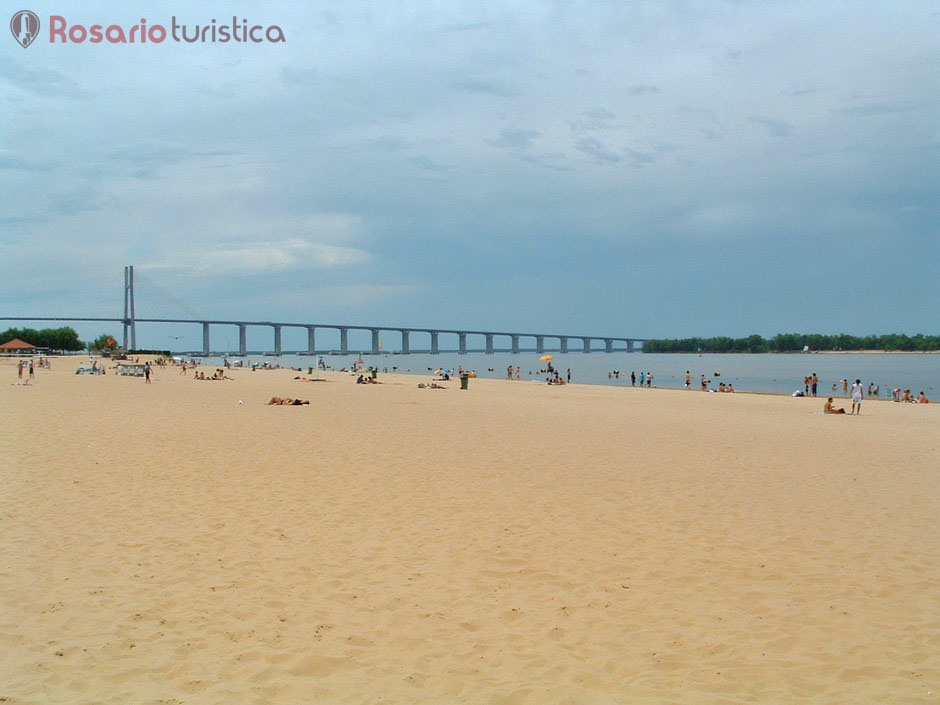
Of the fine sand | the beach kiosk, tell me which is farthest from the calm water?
the fine sand

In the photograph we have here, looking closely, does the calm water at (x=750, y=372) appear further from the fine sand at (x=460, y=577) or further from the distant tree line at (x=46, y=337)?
the fine sand at (x=460, y=577)

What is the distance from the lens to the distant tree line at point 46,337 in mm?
115375

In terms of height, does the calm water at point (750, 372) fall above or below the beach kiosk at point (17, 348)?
below

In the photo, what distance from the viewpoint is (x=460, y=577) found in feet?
19.6

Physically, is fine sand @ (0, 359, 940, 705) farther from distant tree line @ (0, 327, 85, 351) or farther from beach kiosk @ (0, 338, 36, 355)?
distant tree line @ (0, 327, 85, 351)

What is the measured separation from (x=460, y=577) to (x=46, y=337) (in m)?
131

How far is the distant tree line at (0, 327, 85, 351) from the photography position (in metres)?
115

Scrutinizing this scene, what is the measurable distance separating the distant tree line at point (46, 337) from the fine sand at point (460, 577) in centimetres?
11968

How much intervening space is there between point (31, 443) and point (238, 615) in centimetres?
976

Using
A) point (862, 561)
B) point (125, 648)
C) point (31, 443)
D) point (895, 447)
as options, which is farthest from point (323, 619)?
point (895, 447)

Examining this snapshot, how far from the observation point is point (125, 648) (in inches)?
177

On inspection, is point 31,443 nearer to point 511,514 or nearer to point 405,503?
point 405,503

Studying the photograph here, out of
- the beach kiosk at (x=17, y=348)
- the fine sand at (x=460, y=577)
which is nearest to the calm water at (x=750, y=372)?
the beach kiosk at (x=17, y=348)

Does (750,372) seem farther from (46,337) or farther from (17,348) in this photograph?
(46,337)
